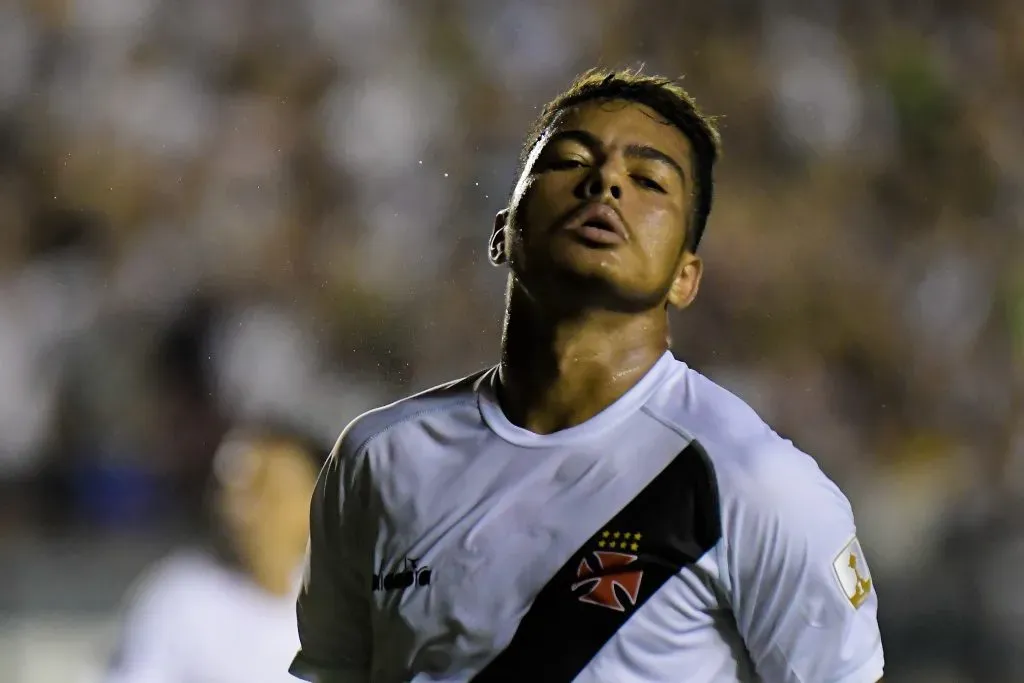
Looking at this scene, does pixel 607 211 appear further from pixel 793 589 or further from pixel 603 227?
pixel 793 589

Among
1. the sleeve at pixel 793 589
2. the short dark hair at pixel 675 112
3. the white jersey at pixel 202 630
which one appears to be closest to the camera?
the sleeve at pixel 793 589

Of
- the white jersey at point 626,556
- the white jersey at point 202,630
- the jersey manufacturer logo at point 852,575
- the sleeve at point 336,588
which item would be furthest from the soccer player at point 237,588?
the jersey manufacturer logo at point 852,575

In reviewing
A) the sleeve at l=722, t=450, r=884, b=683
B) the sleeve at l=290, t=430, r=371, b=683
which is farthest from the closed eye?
the sleeve at l=290, t=430, r=371, b=683

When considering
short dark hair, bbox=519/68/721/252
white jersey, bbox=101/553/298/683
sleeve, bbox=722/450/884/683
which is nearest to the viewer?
sleeve, bbox=722/450/884/683

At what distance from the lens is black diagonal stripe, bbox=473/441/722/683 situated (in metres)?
0.78

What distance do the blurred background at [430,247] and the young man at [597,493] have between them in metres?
0.32

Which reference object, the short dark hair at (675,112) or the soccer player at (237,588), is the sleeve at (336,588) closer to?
the soccer player at (237,588)

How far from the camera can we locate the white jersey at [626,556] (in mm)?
781

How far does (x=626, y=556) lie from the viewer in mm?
788

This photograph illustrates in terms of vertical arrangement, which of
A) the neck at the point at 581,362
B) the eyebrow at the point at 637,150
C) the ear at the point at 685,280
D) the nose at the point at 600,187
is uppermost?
the eyebrow at the point at 637,150

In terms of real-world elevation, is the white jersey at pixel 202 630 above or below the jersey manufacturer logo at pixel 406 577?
below

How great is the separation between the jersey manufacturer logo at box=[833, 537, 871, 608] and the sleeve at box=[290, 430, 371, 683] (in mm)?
385

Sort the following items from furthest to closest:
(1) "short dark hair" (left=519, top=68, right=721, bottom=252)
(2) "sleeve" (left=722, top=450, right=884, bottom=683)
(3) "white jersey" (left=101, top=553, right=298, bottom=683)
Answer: (3) "white jersey" (left=101, top=553, right=298, bottom=683), (1) "short dark hair" (left=519, top=68, right=721, bottom=252), (2) "sleeve" (left=722, top=450, right=884, bottom=683)

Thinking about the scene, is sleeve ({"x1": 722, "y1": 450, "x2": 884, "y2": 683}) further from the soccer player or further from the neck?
the soccer player
